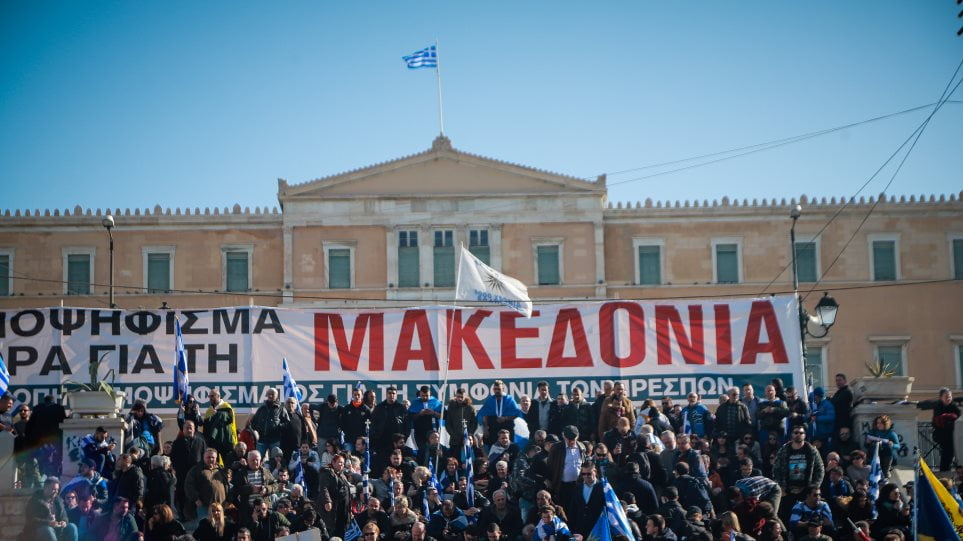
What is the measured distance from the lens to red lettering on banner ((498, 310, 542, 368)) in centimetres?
2555

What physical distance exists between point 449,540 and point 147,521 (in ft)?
13.1

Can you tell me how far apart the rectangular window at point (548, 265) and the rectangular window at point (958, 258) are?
13.2 m

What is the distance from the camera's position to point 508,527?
20719mm

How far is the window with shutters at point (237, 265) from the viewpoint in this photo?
52875 millimetres

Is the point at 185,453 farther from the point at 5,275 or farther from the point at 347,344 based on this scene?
the point at 5,275

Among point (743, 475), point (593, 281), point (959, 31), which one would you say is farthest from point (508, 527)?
point (593, 281)

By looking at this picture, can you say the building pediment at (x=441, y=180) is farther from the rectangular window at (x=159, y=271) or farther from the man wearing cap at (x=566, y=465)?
the man wearing cap at (x=566, y=465)

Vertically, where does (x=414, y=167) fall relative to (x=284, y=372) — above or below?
above

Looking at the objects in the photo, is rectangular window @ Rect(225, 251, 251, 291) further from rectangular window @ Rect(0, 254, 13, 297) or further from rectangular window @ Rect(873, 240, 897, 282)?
rectangular window @ Rect(873, 240, 897, 282)

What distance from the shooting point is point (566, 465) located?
2145 cm

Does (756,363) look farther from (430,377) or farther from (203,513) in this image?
(203,513)

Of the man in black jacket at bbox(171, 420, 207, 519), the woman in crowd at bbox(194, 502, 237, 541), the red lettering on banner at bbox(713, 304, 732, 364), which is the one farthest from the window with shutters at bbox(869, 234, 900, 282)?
the woman in crowd at bbox(194, 502, 237, 541)

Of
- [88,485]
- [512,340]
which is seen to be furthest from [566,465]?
[88,485]

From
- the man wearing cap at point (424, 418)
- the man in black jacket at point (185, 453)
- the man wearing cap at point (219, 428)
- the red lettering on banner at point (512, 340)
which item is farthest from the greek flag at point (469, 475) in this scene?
the man in black jacket at point (185, 453)
